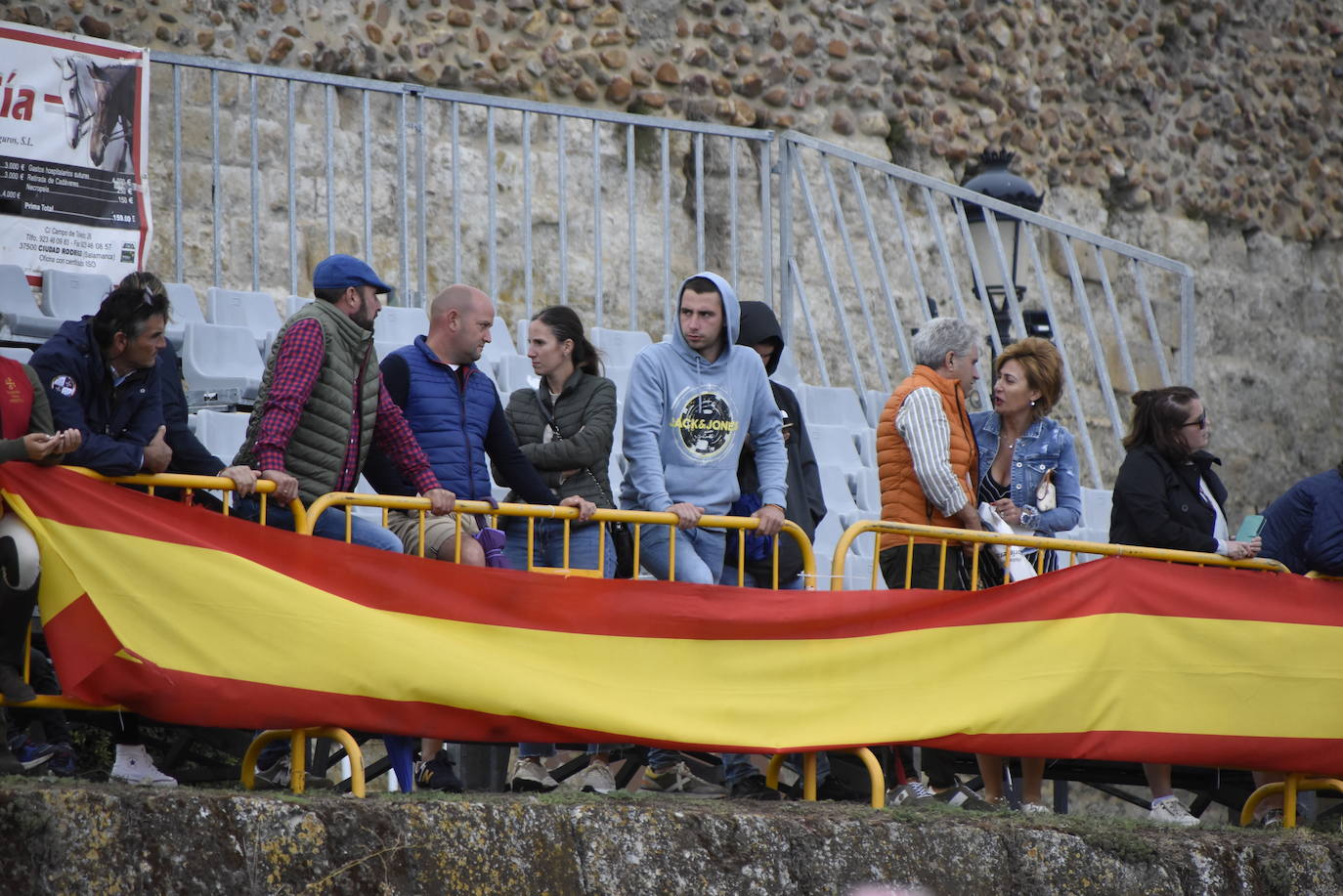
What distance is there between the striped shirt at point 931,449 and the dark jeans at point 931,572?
0.17 m

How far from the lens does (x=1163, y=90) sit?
14391mm

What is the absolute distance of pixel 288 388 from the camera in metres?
5.25

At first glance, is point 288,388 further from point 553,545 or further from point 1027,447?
point 1027,447

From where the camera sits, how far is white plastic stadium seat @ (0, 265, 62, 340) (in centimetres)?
705

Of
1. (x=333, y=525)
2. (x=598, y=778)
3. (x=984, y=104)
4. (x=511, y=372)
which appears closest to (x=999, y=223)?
(x=984, y=104)

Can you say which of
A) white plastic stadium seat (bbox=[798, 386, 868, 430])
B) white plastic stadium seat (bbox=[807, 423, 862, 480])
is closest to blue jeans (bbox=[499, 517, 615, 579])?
white plastic stadium seat (bbox=[807, 423, 862, 480])

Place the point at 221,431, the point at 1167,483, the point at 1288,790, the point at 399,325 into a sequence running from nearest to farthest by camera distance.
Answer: the point at 1288,790
the point at 1167,483
the point at 221,431
the point at 399,325

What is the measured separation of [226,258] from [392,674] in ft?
17.8

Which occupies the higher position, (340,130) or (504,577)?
(340,130)

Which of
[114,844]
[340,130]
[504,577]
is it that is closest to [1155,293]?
[340,130]

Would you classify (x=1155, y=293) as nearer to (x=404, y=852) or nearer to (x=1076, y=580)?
(x=1076, y=580)

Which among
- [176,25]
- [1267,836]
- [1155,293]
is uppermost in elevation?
[176,25]

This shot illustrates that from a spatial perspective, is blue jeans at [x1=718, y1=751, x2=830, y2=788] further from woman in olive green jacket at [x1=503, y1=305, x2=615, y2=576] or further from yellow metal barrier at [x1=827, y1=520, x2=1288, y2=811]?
woman in olive green jacket at [x1=503, y1=305, x2=615, y2=576]

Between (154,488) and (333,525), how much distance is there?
475 millimetres
